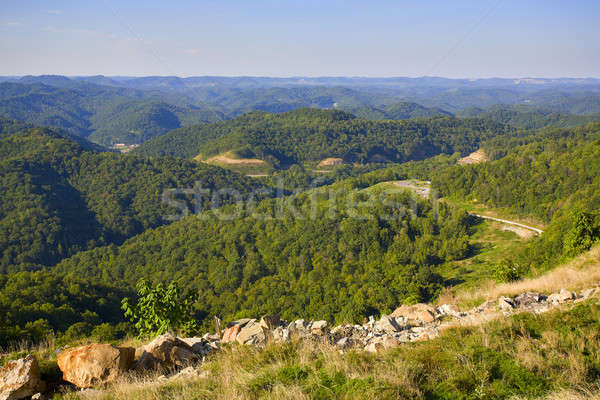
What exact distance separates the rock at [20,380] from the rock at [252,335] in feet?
16.7

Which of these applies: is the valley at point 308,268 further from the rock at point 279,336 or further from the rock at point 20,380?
the rock at point 20,380

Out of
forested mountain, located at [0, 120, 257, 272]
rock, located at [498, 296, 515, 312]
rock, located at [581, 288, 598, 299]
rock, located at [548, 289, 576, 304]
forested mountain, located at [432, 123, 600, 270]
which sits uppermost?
rock, located at [581, 288, 598, 299]

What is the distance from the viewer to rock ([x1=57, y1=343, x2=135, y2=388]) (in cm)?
863

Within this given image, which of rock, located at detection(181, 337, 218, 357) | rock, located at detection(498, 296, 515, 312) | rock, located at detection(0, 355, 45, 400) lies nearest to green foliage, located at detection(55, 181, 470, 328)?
rock, located at detection(498, 296, 515, 312)

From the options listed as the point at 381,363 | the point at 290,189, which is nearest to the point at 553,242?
the point at 381,363

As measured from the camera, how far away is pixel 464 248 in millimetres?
57000

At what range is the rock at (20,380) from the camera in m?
7.82

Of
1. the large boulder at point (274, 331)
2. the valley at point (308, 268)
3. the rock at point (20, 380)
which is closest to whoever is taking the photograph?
the rock at point (20, 380)

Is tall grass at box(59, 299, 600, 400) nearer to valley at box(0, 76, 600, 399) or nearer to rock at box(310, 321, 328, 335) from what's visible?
valley at box(0, 76, 600, 399)

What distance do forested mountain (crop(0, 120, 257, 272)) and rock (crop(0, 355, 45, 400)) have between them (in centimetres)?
10930

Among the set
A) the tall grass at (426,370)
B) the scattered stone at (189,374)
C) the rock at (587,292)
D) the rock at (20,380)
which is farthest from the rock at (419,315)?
the rock at (20,380)

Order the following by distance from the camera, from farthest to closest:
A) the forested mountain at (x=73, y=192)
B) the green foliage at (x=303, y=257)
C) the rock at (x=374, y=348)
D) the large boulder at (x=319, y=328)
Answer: the forested mountain at (x=73, y=192) < the green foliage at (x=303, y=257) < the large boulder at (x=319, y=328) < the rock at (x=374, y=348)

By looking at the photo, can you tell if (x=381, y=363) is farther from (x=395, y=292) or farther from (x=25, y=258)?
(x=25, y=258)

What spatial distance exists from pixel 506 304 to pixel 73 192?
155501 mm
